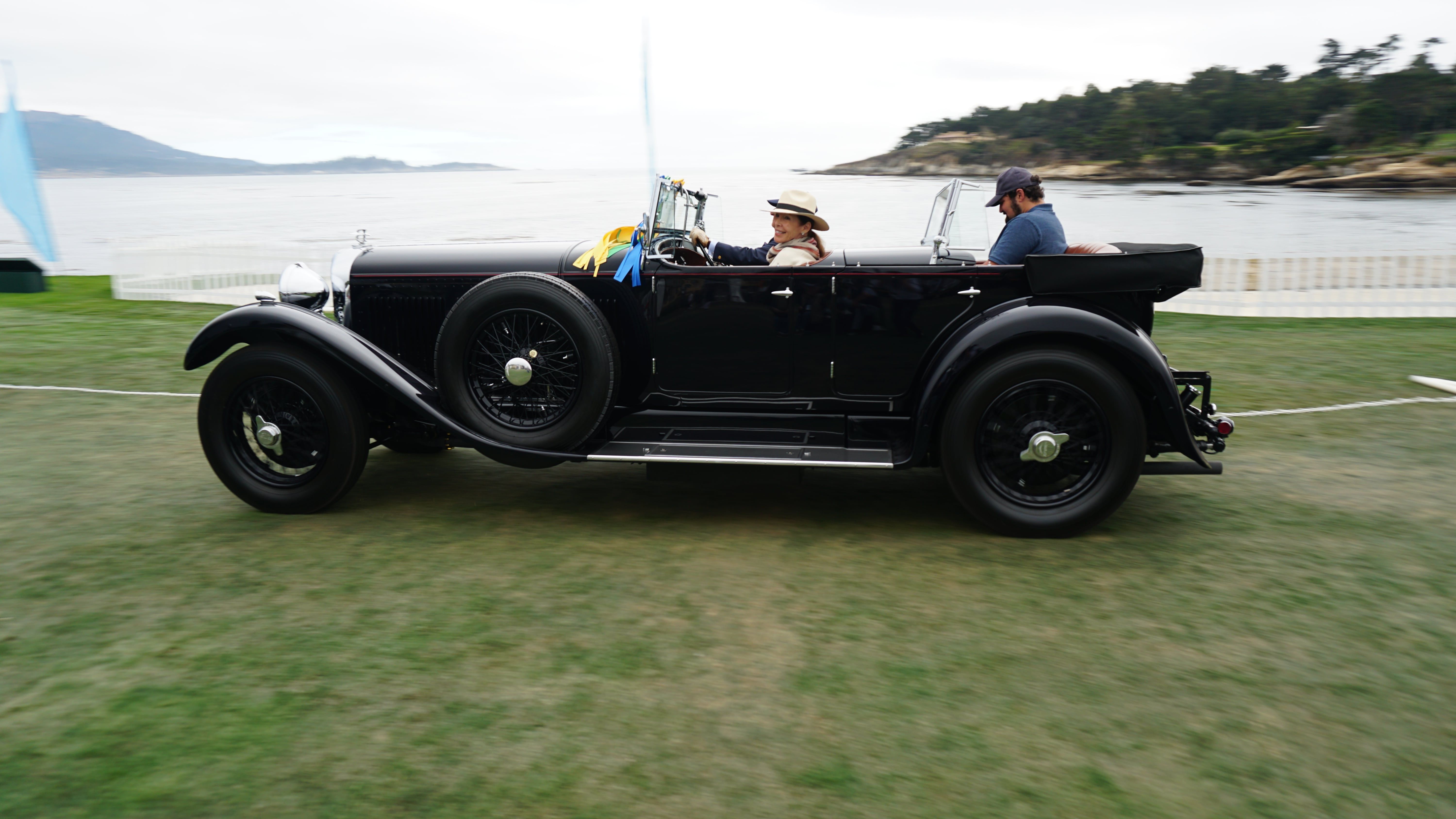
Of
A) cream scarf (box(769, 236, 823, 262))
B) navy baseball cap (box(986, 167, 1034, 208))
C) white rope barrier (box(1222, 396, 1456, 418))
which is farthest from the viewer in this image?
white rope barrier (box(1222, 396, 1456, 418))

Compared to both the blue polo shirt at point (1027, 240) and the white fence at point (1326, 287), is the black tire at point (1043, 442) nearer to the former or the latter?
the blue polo shirt at point (1027, 240)

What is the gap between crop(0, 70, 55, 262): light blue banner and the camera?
→ 1675 cm

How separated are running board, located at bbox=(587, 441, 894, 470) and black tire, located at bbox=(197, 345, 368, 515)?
50.1 inches

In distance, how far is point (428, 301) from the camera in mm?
4859

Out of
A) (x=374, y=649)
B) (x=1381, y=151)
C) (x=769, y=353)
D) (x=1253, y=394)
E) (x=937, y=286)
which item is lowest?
(x=374, y=649)

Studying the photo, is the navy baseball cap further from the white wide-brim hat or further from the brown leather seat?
the white wide-brim hat

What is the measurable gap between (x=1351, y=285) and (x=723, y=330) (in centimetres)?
1167

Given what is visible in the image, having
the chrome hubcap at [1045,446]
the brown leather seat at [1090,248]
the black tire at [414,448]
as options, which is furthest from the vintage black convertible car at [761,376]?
the black tire at [414,448]

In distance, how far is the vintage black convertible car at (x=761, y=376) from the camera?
13.4 feet

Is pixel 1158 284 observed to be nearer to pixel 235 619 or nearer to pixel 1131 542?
pixel 1131 542

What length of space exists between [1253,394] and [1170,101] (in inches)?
1209

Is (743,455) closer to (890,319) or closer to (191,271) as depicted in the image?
(890,319)

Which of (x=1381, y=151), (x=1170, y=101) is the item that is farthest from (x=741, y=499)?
(x=1381, y=151)

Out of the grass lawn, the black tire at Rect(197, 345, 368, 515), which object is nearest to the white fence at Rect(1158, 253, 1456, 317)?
the grass lawn
